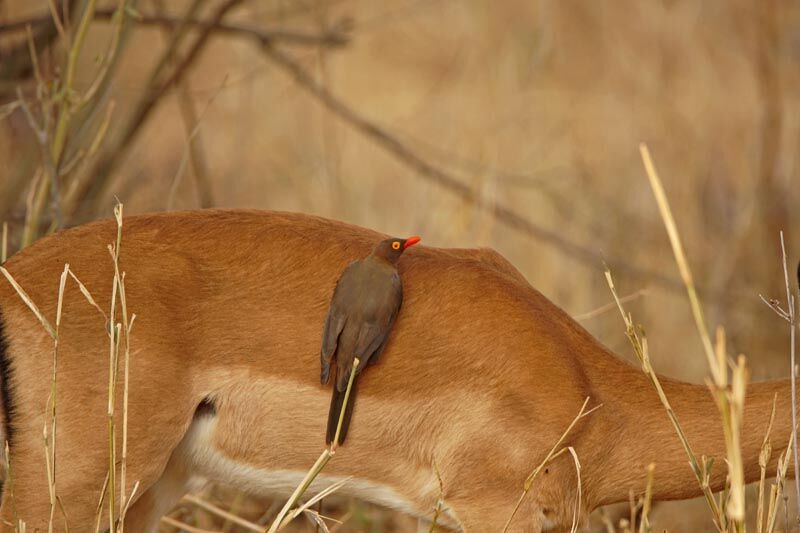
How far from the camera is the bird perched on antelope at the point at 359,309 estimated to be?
2.72 meters

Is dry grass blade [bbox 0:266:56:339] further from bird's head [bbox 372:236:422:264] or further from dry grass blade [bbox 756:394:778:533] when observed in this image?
dry grass blade [bbox 756:394:778:533]

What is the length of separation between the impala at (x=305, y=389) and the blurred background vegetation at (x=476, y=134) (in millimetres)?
1019

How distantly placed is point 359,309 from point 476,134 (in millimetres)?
5728

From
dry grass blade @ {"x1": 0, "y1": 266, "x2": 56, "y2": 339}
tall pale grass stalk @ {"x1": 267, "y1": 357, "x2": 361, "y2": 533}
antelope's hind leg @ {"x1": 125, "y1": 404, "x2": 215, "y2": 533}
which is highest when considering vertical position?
dry grass blade @ {"x1": 0, "y1": 266, "x2": 56, "y2": 339}

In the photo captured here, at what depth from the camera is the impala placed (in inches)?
106

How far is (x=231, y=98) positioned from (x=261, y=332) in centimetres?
649

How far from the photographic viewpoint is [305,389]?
2797 millimetres

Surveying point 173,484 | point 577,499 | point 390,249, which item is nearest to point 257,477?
point 173,484

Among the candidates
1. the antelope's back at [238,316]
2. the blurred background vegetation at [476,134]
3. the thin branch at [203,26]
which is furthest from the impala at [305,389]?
the thin branch at [203,26]

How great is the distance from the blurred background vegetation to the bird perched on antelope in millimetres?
1314

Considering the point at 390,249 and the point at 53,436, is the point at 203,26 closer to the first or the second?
the point at 390,249

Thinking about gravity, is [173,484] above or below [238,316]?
below

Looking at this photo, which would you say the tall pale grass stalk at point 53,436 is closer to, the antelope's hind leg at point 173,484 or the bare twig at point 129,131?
the antelope's hind leg at point 173,484

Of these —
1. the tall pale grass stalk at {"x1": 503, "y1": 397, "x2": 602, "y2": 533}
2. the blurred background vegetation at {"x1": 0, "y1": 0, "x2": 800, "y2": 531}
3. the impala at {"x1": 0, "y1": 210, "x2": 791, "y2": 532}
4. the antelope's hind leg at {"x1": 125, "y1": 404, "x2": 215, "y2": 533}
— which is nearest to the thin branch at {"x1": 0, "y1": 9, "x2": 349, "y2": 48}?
the blurred background vegetation at {"x1": 0, "y1": 0, "x2": 800, "y2": 531}
